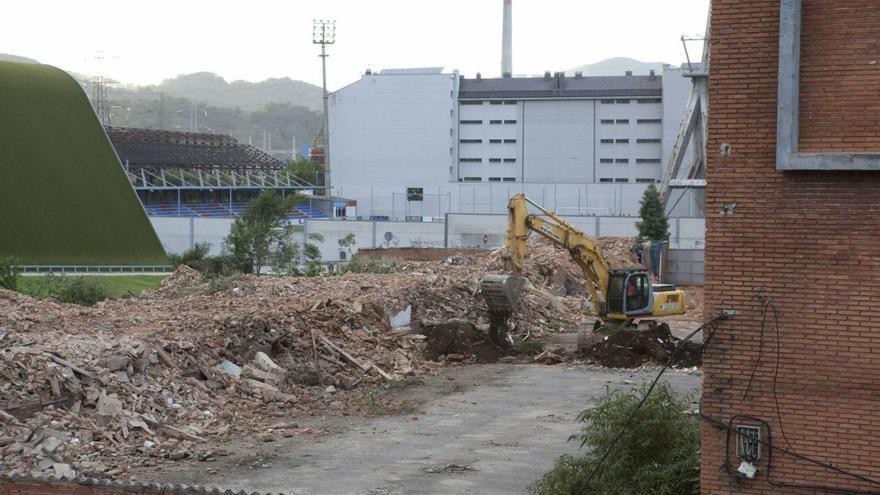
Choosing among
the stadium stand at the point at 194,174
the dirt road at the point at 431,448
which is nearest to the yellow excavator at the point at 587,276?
the dirt road at the point at 431,448

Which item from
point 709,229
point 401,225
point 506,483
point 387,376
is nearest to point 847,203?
point 709,229

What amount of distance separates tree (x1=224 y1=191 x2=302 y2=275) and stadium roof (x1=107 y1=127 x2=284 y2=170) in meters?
38.8

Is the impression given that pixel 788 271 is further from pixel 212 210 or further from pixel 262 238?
pixel 212 210

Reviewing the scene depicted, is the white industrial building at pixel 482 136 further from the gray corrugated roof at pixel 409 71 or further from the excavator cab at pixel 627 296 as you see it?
the excavator cab at pixel 627 296

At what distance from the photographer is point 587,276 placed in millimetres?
29312

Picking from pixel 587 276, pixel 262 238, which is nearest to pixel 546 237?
pixel 587 276

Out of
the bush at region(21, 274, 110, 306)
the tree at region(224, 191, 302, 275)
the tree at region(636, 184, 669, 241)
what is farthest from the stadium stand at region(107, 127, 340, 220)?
the bush at region(21, 274, 110, 306)

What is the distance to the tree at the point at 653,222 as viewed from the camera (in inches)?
2158

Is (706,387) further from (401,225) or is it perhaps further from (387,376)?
(401,225)

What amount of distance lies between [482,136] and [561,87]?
25.2ft

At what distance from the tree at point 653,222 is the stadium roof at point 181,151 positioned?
4558 cm

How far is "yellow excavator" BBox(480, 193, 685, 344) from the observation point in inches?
1112

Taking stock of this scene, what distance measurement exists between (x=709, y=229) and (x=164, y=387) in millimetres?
12059

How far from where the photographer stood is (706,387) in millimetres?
11531
